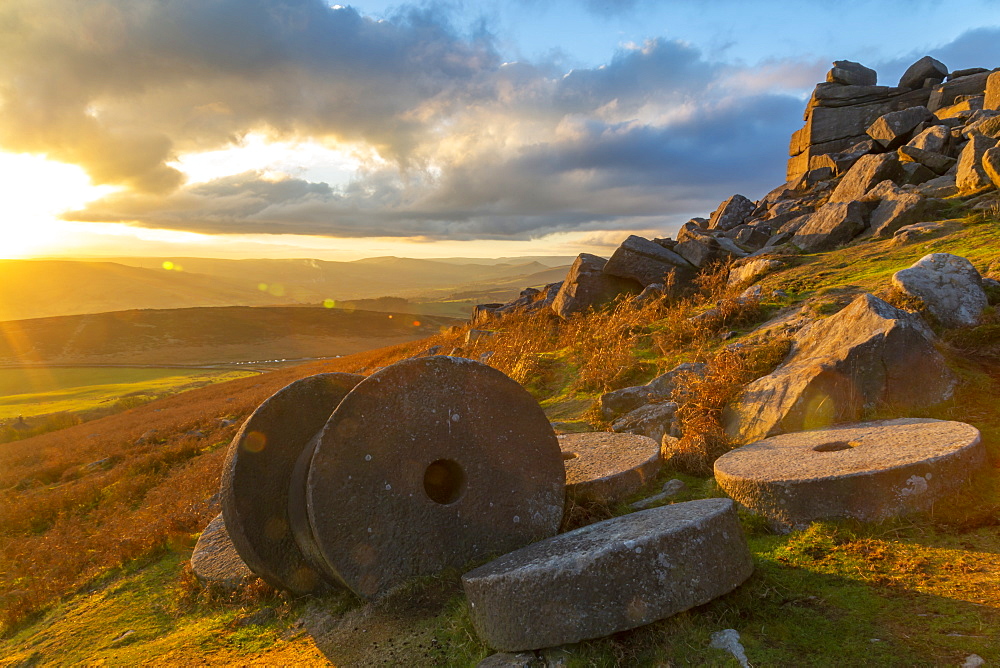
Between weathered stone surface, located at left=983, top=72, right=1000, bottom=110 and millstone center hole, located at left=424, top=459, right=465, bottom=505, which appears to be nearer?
millstone center hole, located at left=424, top=459, right=465, bottom=505

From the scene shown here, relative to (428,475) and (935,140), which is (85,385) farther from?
(935,140)

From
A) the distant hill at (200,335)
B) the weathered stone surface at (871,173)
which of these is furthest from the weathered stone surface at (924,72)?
the distant hill at (200,335)

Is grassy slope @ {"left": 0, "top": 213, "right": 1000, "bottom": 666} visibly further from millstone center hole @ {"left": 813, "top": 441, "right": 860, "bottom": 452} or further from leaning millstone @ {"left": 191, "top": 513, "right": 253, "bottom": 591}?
millstone center hole @ {"left": 813, "top": 441, "right": 860, "bottom": 452}

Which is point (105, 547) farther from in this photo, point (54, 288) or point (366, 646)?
point (54, 288)

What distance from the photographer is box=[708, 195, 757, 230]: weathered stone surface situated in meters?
23.7

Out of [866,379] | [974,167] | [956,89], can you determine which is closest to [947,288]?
[866,379]

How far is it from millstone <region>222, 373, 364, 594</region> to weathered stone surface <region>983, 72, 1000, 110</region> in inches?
1091

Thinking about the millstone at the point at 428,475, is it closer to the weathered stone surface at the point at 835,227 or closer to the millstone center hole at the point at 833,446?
the millstone center hole at the point at 833,446

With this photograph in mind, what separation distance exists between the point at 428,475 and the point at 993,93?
27796mm

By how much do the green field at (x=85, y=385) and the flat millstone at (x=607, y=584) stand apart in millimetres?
31269

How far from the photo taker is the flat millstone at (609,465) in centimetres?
581

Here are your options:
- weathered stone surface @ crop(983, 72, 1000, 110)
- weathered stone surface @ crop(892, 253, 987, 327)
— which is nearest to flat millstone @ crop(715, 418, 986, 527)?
weathered stone surface @ crop(892, 253, 987, 327)

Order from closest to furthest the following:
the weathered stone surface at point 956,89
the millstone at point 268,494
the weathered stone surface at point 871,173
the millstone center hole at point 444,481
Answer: the millstone center hole at point 444,481, the millstone at point 268,494, the weathered stone surface at point 871,173, the weathered stone surface at point 956,89

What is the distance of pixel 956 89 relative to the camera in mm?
27016
